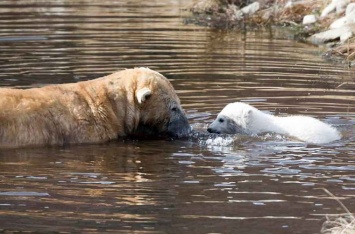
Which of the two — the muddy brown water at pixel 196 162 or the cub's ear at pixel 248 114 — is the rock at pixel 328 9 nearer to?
the muddy brown water at pixel 196 162

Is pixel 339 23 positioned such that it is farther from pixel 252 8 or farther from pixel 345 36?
pixel 252 8

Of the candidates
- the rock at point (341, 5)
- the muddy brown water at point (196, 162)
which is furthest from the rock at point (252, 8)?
the muddy brown water at point (196, 162)

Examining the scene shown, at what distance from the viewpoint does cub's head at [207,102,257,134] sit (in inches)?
452

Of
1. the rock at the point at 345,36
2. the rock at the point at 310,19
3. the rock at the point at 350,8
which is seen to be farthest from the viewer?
the rock at the point at 310,19

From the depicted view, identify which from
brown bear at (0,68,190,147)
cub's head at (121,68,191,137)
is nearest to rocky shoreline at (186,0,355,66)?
cub's head at (121,68,191,137)

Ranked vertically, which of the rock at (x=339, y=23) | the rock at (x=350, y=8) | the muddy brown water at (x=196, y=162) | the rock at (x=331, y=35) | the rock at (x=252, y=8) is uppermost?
the rock at (x=350, y=8)

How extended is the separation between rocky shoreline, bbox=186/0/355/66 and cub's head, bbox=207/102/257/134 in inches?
230

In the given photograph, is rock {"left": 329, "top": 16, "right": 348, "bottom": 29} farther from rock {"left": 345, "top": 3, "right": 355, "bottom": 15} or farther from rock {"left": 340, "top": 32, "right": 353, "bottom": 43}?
rock {"left": 340, "top": 32, "right": 353, "bottom": 43}

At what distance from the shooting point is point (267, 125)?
1154 centimetres

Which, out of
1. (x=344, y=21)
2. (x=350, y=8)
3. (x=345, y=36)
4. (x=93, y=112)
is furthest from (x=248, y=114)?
(x=350, y=8)

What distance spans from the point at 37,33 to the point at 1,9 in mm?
6510

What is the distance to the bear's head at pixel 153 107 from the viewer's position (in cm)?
1114

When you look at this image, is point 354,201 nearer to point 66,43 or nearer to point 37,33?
point 66,43

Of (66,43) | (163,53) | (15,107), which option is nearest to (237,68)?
(163,53)
